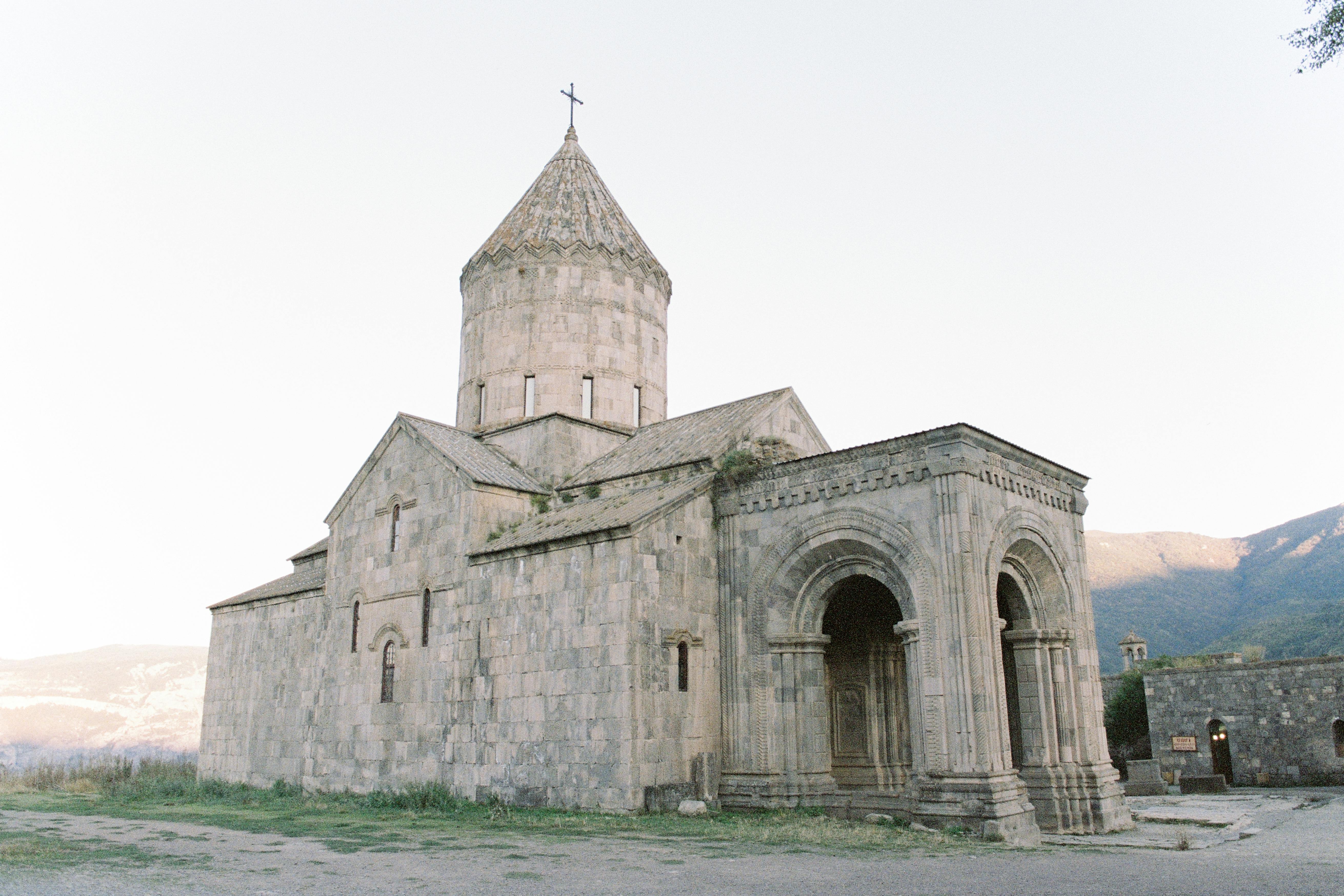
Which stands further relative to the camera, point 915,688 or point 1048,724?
point 1048,724

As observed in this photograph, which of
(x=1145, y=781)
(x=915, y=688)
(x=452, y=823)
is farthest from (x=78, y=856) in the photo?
(x=1145, y=781)

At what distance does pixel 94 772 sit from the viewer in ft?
83.0

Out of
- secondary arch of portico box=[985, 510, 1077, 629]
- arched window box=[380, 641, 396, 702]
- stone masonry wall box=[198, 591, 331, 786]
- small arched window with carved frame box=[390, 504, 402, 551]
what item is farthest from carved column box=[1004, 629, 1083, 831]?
stone masonry wall box=[198, 591, 331, 786]

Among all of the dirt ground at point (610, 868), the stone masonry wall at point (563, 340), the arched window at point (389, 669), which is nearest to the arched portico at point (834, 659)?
the dirt ground at point (610, 868)

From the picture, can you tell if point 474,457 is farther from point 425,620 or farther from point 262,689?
point 262,689

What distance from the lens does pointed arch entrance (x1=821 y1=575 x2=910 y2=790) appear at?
17.4 metres

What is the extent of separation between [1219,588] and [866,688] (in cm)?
9099

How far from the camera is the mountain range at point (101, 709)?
62.3m

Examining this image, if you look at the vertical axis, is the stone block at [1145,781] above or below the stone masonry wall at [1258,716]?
below

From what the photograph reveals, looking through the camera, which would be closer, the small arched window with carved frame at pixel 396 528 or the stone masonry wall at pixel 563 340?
the small arched window with carved frame at pixel 396 528

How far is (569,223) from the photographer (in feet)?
73.3

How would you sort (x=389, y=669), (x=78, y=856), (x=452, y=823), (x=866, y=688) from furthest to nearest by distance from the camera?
(x=389, y=669) → (x=866, y=688) → (x=452, y=823) → (x=78, y=856)

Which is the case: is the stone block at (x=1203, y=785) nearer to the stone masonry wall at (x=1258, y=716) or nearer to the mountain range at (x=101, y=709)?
the stone masonry wall at (x=1258, y=716)

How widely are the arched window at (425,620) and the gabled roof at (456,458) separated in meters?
2.46
